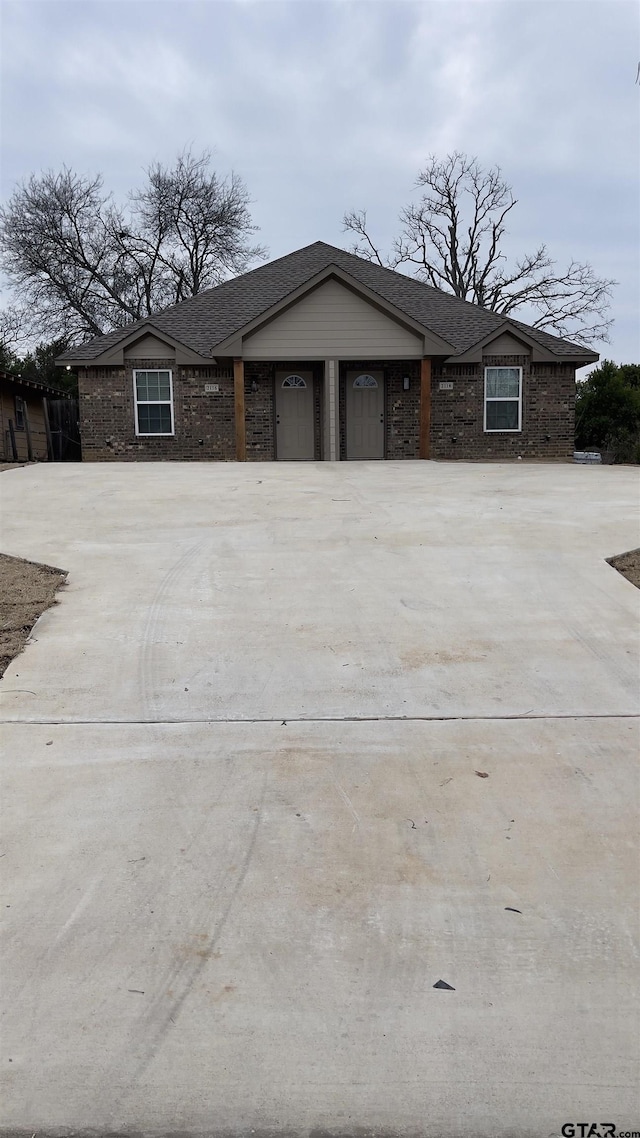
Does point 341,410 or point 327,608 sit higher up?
point 341,410

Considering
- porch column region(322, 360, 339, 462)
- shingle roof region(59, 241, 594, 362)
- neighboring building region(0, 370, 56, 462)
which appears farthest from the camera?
neighboring building region(0, 370, 56, 462)

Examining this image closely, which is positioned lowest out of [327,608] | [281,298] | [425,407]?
[327,608]

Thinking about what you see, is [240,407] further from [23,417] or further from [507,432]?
[23,417]

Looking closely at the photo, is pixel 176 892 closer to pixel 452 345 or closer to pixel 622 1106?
pixel 622 1106

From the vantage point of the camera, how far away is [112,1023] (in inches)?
98.8

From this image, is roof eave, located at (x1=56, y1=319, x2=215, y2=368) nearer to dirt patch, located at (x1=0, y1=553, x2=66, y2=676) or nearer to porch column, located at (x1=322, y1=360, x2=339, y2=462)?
porch column, located at (x1=322, y1=360, x2=339, y2=462)

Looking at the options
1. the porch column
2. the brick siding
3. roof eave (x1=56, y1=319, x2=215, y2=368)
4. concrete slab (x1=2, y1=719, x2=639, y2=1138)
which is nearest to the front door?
the brick siding

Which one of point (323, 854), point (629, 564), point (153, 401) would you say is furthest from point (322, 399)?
point (323, 854)

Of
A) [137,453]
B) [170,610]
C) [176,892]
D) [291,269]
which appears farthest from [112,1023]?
[291,269]

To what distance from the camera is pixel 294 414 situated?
2006cm

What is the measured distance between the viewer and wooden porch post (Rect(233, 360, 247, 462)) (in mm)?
18453

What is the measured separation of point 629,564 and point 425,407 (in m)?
12.3

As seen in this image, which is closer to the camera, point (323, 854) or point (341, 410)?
point (323, 854)

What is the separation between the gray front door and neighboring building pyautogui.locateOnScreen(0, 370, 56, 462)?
681 centimetres
